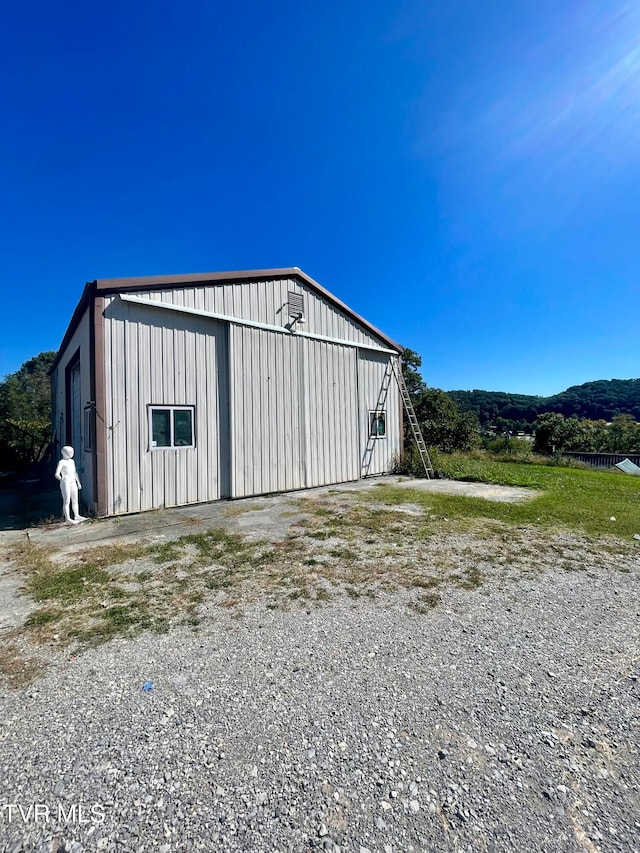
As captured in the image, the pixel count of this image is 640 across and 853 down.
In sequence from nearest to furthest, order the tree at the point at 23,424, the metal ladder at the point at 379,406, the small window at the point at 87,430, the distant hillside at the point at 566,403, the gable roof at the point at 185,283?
the gable roof at the point at 185,283 → the small window at the point at 87,430 → the metal ladder at the point at 379,406 → the tree at the point at 23,424 → the distant hillside at the point at 566,403

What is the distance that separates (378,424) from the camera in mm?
12734

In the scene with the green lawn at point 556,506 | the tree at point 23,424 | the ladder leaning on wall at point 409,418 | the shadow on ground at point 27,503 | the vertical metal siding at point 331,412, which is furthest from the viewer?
the tree at point 23,424

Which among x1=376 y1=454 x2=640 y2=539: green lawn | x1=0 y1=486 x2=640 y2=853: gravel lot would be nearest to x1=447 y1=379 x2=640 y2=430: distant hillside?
x1=376 y1=454 x2=640 y2=539: green lawn

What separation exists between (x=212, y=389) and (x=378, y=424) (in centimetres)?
616

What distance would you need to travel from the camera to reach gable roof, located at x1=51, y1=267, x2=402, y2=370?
24.0 ft

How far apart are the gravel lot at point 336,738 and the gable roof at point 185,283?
6774 millimetres

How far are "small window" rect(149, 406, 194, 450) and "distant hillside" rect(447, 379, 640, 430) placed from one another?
44.4 m

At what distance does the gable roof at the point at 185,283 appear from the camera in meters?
7.30

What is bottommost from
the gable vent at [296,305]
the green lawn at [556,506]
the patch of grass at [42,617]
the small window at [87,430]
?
the green lawn at [556,506]

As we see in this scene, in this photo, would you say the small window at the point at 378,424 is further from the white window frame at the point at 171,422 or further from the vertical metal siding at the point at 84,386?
the vertical metal siding at the point at 84,386

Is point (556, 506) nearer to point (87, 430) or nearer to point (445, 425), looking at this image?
point (87, 430)

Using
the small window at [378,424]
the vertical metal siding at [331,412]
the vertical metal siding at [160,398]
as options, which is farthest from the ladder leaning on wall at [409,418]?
the vertical metal siding at [160,398]

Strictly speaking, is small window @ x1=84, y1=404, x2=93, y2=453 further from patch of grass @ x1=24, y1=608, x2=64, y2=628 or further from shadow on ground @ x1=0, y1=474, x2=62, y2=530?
patch of grass @ x1=24, y1=608, x2=64, y2=628

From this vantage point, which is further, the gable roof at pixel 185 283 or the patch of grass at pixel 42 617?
the gable roof at pixel 185 283
